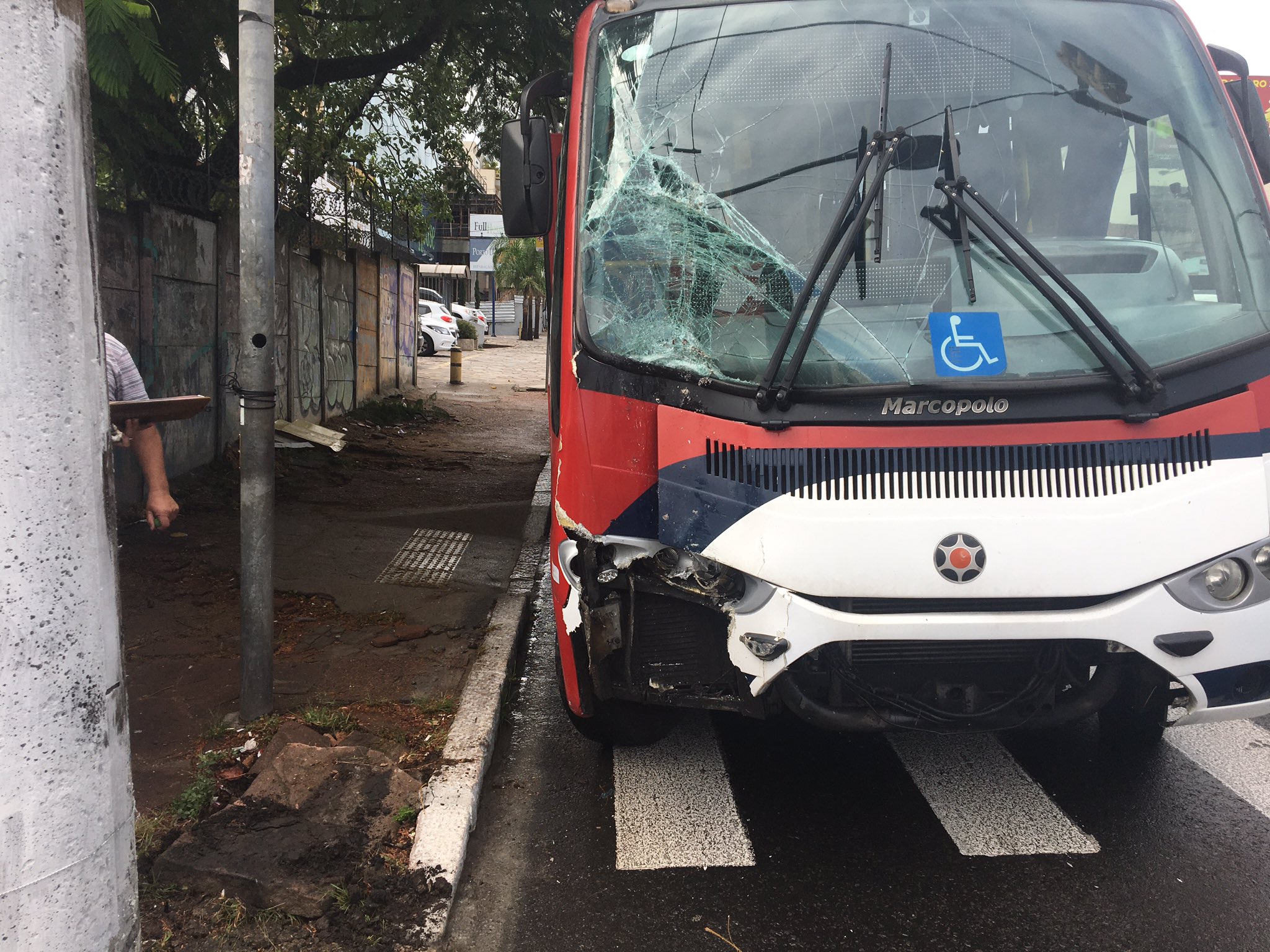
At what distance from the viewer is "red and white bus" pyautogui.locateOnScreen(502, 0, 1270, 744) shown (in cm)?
275

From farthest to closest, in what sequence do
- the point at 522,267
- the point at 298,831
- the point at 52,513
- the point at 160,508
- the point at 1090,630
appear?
the point at 522,267 < the point at 160,508 < the point at 298,831 < the point at 1090,630 < the point at 52,513

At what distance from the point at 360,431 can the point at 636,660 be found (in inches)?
414

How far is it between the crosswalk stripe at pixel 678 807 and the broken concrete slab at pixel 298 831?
781 millimetres

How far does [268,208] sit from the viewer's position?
3898 millimetres

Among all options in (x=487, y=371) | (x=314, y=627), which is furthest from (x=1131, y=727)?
(x=487, y=371)

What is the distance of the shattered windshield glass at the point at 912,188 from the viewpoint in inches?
118

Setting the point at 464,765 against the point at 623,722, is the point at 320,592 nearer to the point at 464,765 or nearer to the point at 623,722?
the point at 464,765

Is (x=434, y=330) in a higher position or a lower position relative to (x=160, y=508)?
higher

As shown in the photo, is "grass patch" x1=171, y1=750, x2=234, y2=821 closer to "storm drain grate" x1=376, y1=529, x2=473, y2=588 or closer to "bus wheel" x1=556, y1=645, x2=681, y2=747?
"bus wheel" x1=556, y1=645, x2=681, y2=747

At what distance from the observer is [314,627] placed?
17.8 ft

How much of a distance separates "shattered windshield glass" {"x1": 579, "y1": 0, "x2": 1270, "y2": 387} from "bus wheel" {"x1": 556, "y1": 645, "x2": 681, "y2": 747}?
1.40 m

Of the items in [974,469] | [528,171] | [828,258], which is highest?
[528,171]

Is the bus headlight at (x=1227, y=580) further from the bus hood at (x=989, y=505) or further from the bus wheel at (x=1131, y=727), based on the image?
the bus wheel at (x=1131, y=727)

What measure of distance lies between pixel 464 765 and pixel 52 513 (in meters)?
2.16
